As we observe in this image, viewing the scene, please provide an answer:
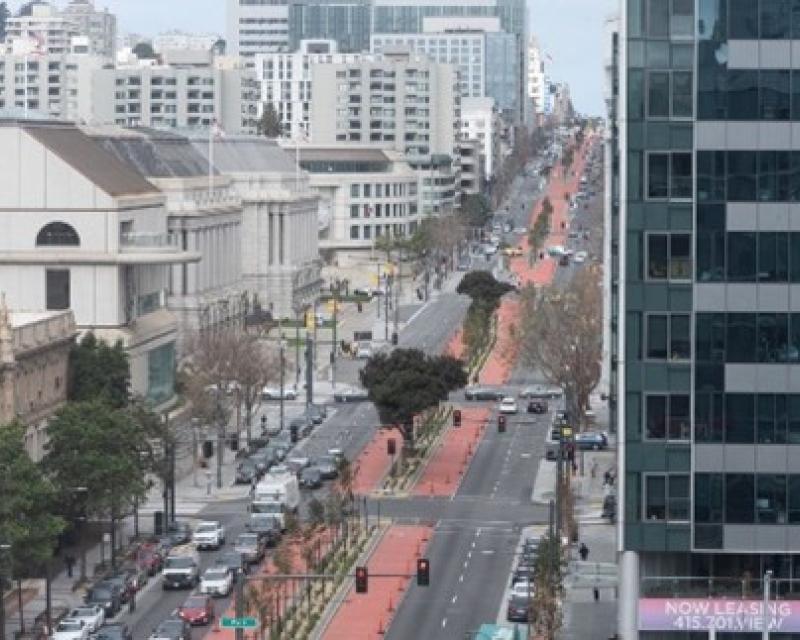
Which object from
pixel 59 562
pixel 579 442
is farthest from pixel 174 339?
pixel 59 562

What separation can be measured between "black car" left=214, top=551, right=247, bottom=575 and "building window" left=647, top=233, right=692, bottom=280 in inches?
1003

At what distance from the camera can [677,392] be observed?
63969mm

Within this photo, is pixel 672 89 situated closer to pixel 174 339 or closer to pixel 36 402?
pixel 36 402

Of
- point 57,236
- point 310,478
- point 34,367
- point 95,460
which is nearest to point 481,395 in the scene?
point 57,236

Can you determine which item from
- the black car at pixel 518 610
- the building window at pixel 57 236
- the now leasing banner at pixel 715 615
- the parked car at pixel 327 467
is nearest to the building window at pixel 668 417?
the now leasing banner at pixel 715 615

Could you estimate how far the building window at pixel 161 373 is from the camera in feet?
389

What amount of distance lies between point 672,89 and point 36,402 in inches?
1566

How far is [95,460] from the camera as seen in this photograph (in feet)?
297

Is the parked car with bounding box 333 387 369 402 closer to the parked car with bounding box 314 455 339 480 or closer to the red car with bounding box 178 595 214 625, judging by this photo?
the parked car with bounding box 314 455 339 480

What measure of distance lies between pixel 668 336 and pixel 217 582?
24847 millimetres

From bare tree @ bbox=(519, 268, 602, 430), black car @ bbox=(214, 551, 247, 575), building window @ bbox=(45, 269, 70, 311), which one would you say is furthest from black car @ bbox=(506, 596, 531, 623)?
bare tree @ bbox=(519, 268, 602, 430)

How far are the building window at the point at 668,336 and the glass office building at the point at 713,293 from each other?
30mm

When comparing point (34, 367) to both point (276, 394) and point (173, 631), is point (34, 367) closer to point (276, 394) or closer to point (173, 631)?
point (173, 631)

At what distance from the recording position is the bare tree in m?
124
